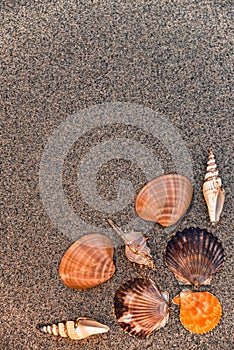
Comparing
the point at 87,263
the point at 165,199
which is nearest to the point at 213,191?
the point at 165,199

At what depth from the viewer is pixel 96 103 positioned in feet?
4.13

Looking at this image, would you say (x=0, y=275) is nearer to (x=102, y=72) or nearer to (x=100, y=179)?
(x=100, y=179)

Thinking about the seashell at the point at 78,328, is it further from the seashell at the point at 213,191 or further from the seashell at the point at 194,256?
the seashell at the point at 213,191

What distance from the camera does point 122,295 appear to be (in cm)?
118

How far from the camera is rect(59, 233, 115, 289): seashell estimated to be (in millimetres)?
1175

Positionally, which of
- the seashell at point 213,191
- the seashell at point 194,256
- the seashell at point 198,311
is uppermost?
the seashell at point 213,191

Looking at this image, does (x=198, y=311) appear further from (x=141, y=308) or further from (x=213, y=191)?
(x=213, y=191)

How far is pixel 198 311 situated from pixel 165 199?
0.26m

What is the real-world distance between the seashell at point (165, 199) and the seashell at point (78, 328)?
26cm

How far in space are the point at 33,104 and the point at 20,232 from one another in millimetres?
308

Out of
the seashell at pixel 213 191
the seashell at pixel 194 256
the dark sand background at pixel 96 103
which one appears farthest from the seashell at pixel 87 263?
the seashell at pixel 213 191

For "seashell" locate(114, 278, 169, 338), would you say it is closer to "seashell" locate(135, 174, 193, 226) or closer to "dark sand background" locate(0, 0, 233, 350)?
"dark sand background" locate(0, 0, 233, 350)

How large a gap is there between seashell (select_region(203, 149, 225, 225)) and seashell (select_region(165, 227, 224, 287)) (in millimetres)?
48

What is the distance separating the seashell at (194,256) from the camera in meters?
1.17
